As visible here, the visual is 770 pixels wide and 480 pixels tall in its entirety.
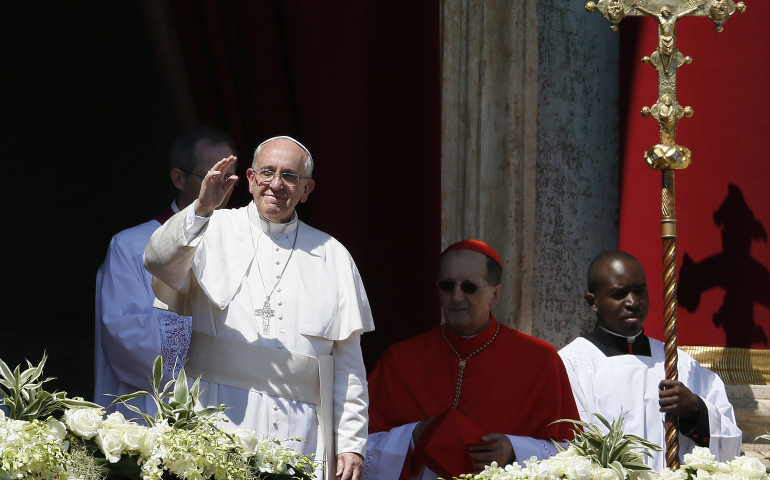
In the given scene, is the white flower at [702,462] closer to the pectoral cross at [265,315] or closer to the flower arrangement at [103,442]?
the flower arrangement at [103,442]

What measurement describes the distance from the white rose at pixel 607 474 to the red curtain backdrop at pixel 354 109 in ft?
7.58

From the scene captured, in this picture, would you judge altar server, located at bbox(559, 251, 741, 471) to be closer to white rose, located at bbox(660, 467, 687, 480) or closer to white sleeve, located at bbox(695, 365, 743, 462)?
white sleeve, located at bbox(695, 365, 743, 462)

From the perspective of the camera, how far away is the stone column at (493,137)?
4.78 m

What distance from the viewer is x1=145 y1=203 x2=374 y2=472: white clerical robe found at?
3119 millimetres

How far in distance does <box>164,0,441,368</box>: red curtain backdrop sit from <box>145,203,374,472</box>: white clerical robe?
3.54 feet

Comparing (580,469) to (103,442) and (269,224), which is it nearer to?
(103,442)

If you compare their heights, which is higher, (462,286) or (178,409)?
(462,286)

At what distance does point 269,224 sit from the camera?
3.39m

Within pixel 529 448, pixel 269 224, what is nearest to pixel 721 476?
pixel 529 448

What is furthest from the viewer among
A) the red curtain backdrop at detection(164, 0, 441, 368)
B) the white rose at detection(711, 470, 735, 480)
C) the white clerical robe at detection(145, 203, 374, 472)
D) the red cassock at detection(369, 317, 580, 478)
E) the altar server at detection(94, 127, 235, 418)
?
the red curtain backdrop at detection(164, 0, 441, 368)

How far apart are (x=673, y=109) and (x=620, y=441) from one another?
175 centimetres

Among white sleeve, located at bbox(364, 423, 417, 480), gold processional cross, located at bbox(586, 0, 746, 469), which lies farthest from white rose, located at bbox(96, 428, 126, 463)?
gold processional cross, located at bbox(586, 0, 746, 469)

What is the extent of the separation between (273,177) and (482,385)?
115 centimetres

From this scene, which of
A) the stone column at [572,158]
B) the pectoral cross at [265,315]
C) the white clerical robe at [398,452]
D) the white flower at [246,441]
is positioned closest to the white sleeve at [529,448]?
the white clerical robe at [398,452]
